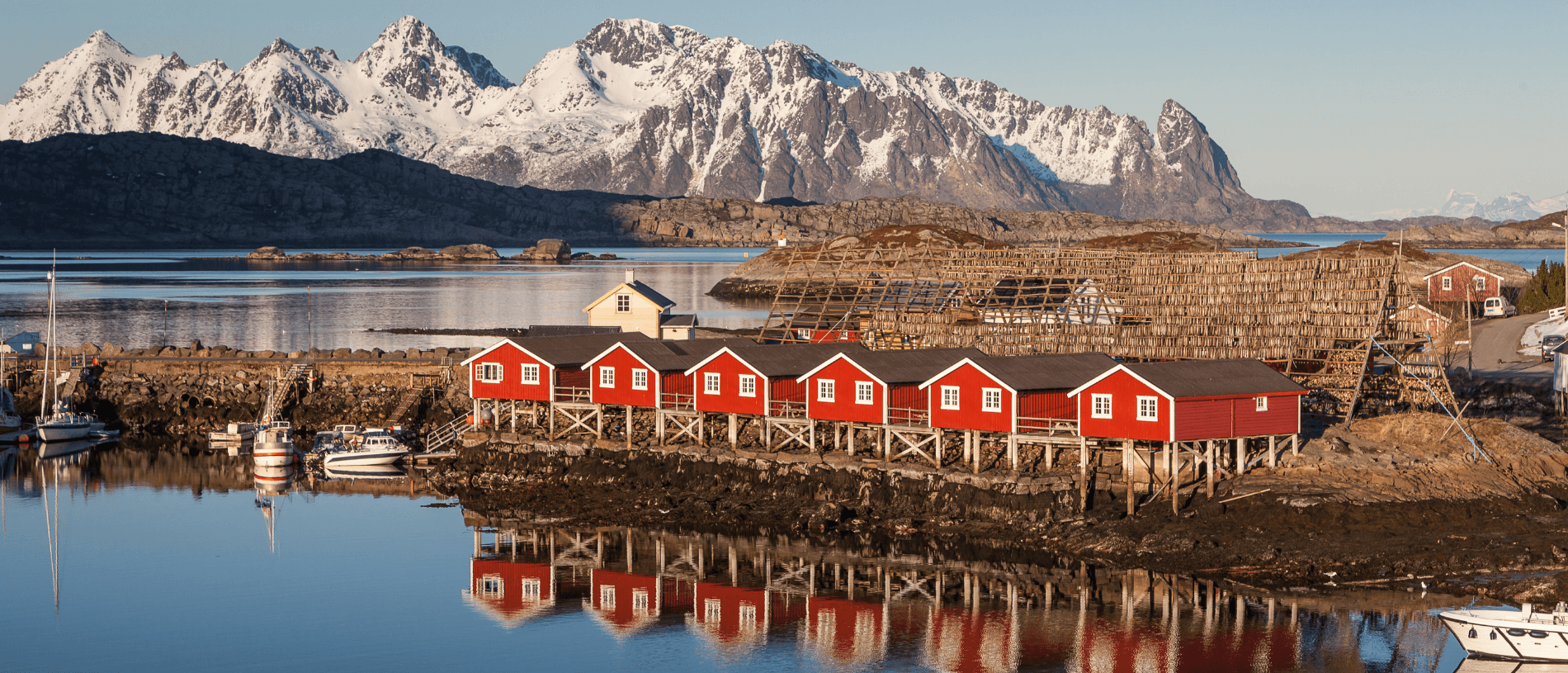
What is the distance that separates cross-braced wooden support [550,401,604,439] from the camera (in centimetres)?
5388

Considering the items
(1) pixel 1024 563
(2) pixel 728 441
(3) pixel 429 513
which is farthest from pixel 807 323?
(1) pixel 1024 563

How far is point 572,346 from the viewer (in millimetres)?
56531

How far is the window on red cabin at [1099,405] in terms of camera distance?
41.2 metres

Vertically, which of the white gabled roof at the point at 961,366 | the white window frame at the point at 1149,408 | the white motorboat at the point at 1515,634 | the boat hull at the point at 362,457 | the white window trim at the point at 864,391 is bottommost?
the white motorboat at the point at 1515,634

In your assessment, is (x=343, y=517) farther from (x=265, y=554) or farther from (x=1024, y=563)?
(x=1024, y=563)

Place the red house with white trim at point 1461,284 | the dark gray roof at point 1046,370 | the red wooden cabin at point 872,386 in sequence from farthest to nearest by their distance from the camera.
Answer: the red house with white trim at point 1461,284 → the red wooden cabin at point 872,386 → the dark gray roof at point 1046,370

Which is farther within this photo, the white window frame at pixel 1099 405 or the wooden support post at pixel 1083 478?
the wooden support post at pixel 1083 478

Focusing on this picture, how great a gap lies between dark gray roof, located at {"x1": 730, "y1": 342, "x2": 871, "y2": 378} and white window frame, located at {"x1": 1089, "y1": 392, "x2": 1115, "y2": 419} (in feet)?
30.0

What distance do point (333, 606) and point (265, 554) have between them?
284 inches

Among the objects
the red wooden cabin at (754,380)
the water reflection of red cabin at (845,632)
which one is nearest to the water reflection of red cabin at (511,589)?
the water reflection of red cabin at (845,632)

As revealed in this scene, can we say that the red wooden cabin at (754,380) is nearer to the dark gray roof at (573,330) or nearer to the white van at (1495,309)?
the dark gray roof at (573,330)

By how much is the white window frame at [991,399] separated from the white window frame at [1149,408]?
177 inches

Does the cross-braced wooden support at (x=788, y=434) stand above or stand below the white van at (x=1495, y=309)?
below

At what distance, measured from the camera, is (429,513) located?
48031 millimetres
